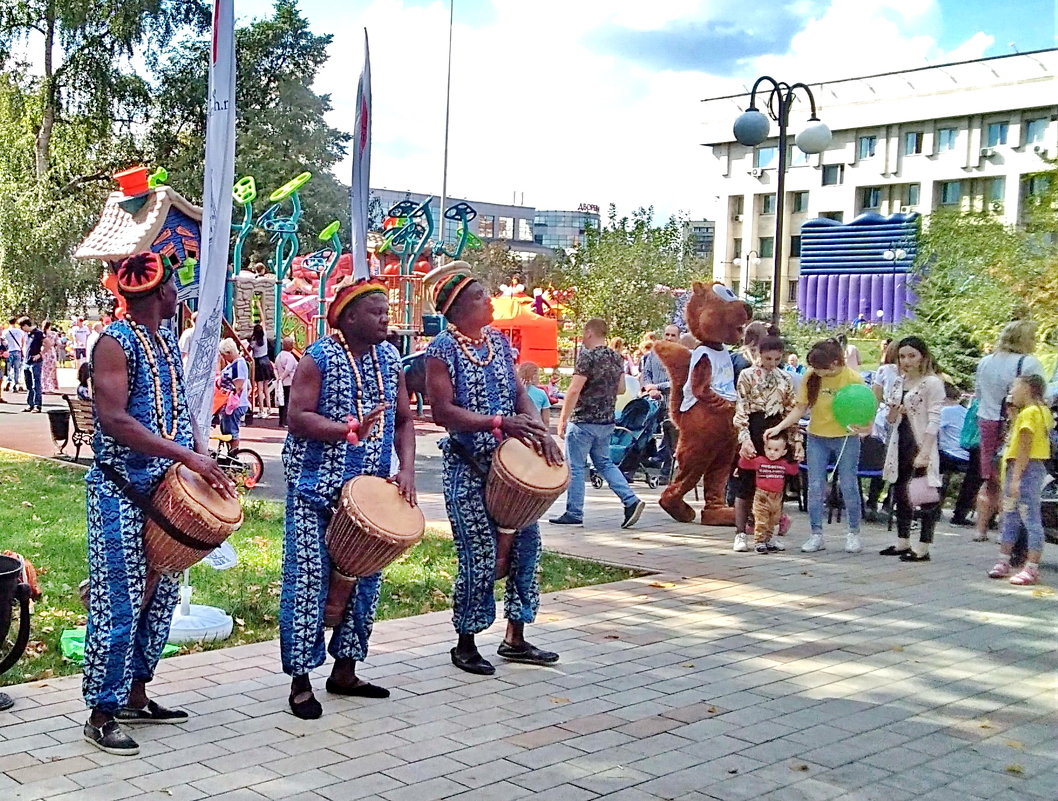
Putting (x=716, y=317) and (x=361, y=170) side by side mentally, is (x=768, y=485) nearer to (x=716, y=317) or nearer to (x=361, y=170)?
(x=716, y=317)

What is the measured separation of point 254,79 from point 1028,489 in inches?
1805

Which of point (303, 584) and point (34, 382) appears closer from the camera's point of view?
point (303, 584)

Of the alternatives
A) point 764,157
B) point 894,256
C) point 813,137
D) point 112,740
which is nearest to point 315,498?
point 112,740

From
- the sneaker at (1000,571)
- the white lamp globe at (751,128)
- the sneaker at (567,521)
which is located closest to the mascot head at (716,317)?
the sneaker at (567,521)

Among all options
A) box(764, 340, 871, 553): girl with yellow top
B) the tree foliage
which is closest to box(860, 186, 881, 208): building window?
the tree foliage

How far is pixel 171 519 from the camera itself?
4.84m

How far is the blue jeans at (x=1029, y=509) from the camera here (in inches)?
350

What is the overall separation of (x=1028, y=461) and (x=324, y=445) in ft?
18.7

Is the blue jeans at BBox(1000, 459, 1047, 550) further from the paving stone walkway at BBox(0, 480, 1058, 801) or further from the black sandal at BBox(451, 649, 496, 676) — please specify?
the black sandal at BBox(451, 649, 496, 676)

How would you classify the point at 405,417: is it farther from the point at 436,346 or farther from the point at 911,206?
the point at 911,206

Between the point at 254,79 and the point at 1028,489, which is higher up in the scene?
the point at 254,79

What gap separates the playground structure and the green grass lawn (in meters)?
17.3

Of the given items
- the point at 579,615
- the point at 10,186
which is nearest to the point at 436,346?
the point at 579,615

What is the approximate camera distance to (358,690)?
18.9 feet
